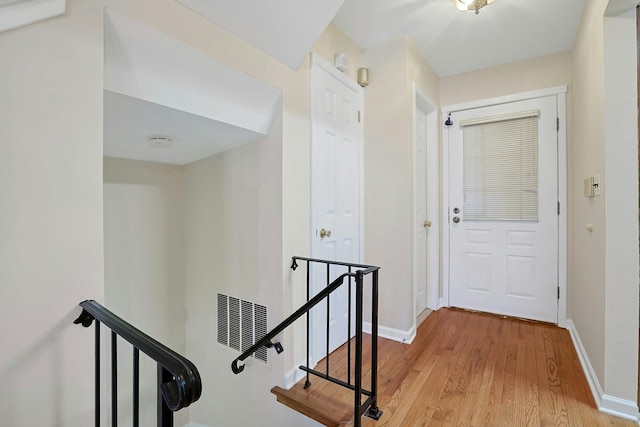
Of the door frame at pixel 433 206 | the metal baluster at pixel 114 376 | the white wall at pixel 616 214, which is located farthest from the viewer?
the door frame at pixel 433 206

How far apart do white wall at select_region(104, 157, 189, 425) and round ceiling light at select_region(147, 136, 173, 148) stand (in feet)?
1.70

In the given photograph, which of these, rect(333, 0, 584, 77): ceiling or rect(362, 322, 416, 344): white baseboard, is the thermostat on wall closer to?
rect(333, 0, 584, 77): ceiling

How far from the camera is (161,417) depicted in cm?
67

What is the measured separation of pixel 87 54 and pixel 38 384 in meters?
1.08

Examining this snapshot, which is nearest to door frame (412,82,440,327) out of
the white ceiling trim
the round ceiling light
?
the round ceiling light

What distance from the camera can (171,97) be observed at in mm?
1467

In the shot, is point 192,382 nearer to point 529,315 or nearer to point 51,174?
point 51,174

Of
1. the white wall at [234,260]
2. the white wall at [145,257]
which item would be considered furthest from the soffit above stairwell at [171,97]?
the white wall at [145,257]

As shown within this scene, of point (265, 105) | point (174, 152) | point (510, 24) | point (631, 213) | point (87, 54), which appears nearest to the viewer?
point (87, 54)

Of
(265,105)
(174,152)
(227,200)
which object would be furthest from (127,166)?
(265,105)

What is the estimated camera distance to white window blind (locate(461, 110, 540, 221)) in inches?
114

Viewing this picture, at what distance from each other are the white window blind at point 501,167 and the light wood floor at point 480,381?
3.72 feet

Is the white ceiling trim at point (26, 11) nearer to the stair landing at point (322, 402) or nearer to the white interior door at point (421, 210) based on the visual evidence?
the stair landing at point (322, 402)

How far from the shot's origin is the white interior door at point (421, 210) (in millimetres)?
2930
